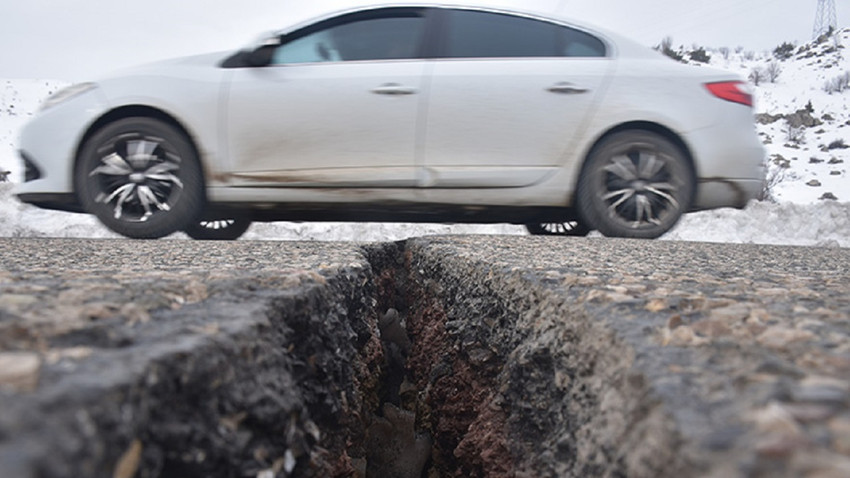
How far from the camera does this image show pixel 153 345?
1.79ft

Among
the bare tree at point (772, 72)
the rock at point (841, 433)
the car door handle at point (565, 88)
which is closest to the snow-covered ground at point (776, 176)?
the bare tree at point (772, 72)

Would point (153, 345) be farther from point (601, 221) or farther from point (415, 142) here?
point (601, 221)

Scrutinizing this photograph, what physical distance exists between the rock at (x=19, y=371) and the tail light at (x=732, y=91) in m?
3.27

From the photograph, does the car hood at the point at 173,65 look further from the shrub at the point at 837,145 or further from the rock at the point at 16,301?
the shrub at the point at 837,145

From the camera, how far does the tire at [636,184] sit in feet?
9.56

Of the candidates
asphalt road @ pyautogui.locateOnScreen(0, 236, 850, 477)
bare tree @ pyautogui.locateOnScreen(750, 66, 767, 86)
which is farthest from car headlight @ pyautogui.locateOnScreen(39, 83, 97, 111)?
bare tree @ pyautogui.locateOnScreen(750, 66, 767, 86)

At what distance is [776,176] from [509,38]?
12.6 metres

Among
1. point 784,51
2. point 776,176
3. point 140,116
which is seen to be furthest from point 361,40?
point 784,51

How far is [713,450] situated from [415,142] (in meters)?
2.61

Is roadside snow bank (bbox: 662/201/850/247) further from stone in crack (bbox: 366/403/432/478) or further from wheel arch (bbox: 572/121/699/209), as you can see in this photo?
stone in crack (bbox: 366/403/432/478)

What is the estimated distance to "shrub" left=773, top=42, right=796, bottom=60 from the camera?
2568 centimetres

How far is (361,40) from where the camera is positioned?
304cm

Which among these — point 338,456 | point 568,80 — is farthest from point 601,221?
point 338,456

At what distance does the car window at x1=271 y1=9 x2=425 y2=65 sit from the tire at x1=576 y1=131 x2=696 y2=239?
4.02 feet
